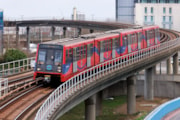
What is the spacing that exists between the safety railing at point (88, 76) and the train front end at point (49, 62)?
3.77 ft

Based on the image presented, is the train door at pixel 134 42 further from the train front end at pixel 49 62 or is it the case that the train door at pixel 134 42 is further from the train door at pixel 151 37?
the train front end at pixel 49 62

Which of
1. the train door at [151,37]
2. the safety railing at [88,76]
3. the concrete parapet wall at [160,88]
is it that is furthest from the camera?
the concrete parapet wall at [160,88]

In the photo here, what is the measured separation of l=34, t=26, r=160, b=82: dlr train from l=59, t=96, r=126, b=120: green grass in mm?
7290

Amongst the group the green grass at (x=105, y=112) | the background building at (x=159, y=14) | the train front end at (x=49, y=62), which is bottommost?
the green grass at (x=105, y=112)

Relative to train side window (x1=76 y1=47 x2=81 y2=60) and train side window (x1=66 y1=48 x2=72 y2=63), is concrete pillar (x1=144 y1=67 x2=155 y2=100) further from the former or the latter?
train side window (x1=66 y1=48 x2=72 y2=63)

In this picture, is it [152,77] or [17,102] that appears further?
[152,77]

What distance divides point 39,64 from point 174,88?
3097cm

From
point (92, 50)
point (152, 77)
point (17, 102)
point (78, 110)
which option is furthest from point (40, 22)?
point (17, 102)

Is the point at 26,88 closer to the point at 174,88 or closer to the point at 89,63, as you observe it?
the point at 89,63

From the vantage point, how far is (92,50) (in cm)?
3941

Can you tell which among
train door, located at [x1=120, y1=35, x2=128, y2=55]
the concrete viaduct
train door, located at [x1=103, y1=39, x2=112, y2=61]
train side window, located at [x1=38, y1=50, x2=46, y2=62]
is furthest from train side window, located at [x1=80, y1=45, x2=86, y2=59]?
train door, located at [x1=120, y1=35, x2=128, y2=55]

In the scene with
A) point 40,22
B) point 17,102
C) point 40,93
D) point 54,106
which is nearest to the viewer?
point 54,106

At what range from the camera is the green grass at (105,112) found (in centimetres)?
4784

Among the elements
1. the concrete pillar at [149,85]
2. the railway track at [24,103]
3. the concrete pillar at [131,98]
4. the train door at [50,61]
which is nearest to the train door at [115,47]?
the concrete pillar at [131,98]
